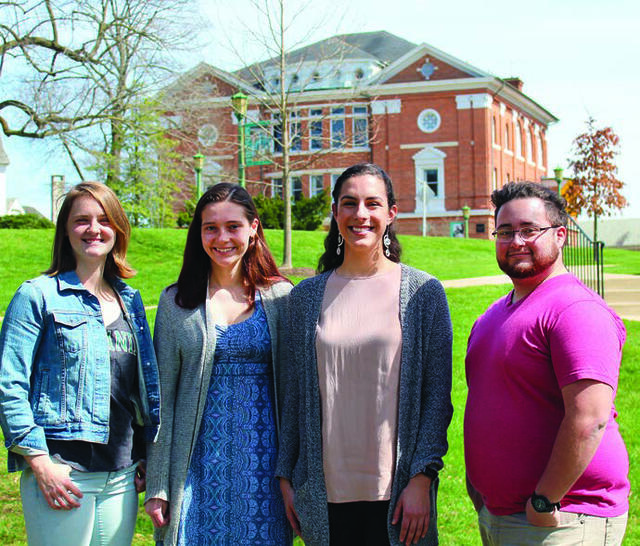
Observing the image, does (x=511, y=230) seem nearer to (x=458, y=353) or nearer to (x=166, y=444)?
(x=166, y=444)

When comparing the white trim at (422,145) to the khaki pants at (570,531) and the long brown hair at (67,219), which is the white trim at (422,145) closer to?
the long brown hair at (67,219)

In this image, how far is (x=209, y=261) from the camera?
3871mm

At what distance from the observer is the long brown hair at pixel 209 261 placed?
147 inches

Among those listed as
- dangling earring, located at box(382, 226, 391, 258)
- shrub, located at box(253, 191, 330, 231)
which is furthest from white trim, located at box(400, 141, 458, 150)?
dangling earring, located at box(382, 226, 391, 258)

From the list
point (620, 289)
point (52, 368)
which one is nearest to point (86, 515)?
point (52, 368)

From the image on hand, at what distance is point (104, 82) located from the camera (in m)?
25.6

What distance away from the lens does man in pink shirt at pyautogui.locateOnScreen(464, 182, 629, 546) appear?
2742 millimetres

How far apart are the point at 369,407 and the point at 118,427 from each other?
3.65ft

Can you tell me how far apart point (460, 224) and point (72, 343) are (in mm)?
42974

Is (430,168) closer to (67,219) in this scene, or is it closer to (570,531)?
(67,219)

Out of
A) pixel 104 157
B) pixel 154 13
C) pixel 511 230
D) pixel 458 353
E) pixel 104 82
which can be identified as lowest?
pixel 458 353

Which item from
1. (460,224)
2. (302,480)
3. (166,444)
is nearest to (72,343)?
(166,444)

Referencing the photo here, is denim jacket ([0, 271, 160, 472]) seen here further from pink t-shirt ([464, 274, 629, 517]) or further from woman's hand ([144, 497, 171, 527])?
pink t-shirt ([464, 274, 629, 517])

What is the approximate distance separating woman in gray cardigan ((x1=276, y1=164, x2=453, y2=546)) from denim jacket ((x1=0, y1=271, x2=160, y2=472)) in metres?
0.85
